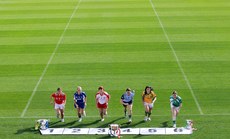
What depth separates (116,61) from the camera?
23625 mm

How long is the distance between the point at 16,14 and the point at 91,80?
18.8m

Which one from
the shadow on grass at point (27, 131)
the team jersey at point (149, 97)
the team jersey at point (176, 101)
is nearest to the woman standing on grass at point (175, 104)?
the team jersey at point (176, 101)

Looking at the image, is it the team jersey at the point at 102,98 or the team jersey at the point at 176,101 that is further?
the team jersey at the point at 102,98

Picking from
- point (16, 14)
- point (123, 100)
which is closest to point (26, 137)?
point (123, 100)

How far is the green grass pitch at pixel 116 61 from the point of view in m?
16.8

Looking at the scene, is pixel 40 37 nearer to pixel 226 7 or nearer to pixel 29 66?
pixel 29 66

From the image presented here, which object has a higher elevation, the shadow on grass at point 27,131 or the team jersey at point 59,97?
the team jersey at point 59,97

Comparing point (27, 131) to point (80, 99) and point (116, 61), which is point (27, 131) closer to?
point (80, 99)

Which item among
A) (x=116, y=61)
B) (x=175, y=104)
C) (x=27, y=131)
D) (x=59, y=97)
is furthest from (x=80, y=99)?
(x=116, y=61)

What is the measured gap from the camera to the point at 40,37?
1136 inches

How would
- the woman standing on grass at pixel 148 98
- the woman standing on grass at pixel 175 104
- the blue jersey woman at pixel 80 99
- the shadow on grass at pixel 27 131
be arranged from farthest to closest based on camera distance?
the blue jersey woman at pixel 80 99
the woman standing on grass at pixel 148 98
the woman standing on grass at pixel 175 104
the shadow on grass at pixel 27 131

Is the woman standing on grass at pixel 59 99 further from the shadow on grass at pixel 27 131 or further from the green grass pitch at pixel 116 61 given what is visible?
the shadow on grass at pixel 27 131

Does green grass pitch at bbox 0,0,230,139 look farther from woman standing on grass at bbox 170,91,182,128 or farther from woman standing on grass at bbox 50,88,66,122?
woman standing on grass at bbox 50,88,66,122

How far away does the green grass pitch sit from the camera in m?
16.8
